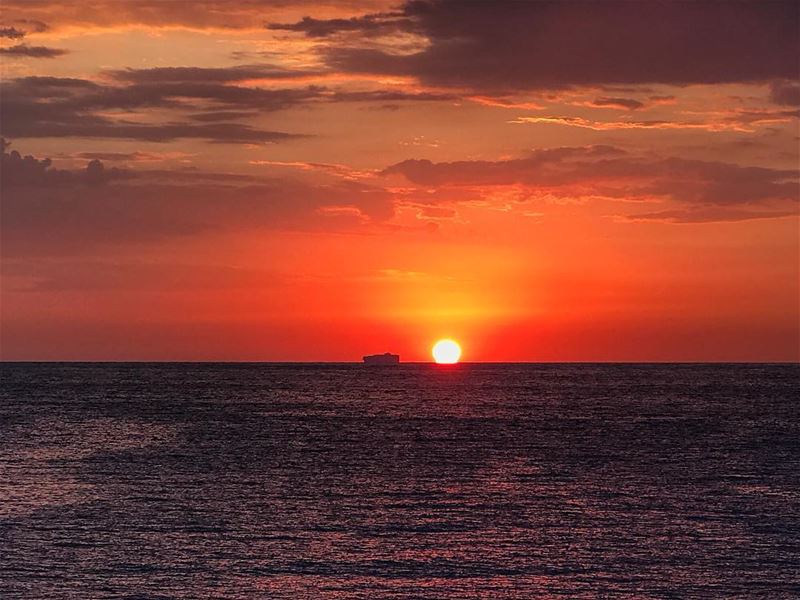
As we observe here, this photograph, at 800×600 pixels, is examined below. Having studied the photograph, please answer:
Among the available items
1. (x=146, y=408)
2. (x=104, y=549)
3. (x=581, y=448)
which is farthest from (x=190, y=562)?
(x=146, y=408)

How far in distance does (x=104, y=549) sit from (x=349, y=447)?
55819 mm

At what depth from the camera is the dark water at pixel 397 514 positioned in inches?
1810

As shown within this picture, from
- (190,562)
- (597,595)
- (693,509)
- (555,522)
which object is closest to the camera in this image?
(597,595)

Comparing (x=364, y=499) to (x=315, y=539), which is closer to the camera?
(x=315, y=539)

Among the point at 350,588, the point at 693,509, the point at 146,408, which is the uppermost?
the point at 146,408

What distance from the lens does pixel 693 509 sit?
6594 centimetres

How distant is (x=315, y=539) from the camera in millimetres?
54531

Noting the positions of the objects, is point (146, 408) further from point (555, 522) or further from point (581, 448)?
point (555, 522)

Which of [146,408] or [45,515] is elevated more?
[146,408]

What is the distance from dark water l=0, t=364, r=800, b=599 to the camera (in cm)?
4597

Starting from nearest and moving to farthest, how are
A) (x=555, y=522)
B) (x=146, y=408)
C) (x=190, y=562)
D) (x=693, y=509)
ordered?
1. (x=190, y=562)
2. (x=555, y=522)
3. (x=693, y=509)
4. (x=146, y=408)

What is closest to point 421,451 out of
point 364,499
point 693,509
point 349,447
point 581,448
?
point 349,447

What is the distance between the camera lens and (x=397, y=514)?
62438mm

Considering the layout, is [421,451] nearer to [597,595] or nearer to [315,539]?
[315,539]
